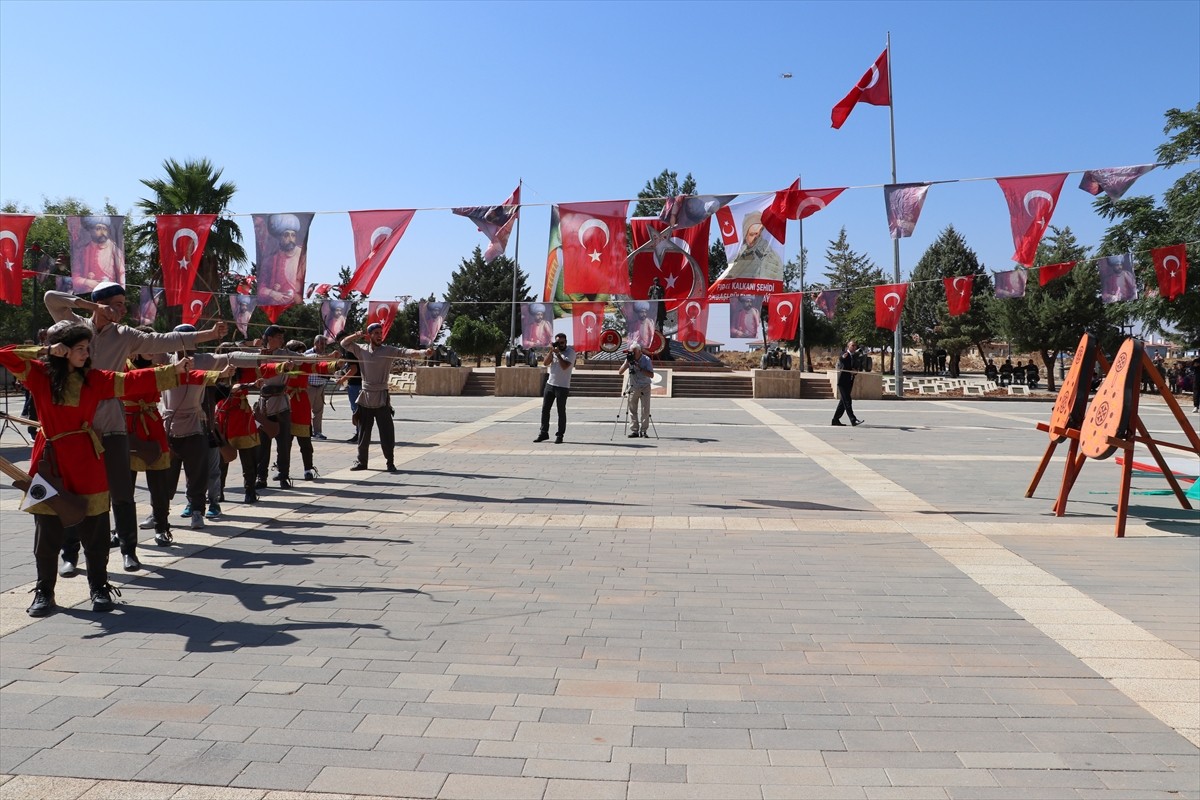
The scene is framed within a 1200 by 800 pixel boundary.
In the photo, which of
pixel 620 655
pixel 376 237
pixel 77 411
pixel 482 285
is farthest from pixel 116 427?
pixel 482 285

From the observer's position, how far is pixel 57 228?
141ft

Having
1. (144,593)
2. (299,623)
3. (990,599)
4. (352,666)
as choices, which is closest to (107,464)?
(144,593)

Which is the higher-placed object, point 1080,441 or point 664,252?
point 664,252

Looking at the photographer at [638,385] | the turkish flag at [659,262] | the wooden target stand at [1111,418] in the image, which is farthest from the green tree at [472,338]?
the wooden target stand at [1111,418]

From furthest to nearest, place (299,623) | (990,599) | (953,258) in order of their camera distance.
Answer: (953,258) < (990,599) < (299,623)

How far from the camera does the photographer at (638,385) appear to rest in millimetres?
16234

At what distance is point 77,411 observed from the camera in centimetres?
493

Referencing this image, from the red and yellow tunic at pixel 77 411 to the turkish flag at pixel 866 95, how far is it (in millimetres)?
17671

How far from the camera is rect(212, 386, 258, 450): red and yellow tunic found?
8.52 m

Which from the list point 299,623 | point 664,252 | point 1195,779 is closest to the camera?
point 1195,779

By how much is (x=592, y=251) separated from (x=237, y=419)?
7147 millimetres

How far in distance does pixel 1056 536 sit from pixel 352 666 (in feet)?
18.7

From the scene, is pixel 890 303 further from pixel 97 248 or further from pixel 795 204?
pixel 97 248

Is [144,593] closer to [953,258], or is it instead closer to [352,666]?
[352,666]
